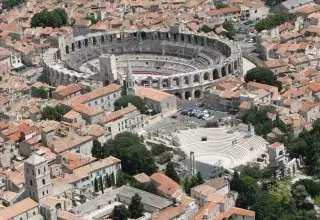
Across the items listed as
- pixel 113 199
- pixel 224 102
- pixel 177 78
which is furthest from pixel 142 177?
pixel 177 78

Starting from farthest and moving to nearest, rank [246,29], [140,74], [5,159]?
[246,29] < [140,74] < [5,159]

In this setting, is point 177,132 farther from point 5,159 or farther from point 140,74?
point 140,74

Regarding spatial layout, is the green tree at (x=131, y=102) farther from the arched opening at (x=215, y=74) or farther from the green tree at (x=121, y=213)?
the green tree at (x=121, y=213)

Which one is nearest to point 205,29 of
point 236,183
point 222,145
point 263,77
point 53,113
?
point 263,77

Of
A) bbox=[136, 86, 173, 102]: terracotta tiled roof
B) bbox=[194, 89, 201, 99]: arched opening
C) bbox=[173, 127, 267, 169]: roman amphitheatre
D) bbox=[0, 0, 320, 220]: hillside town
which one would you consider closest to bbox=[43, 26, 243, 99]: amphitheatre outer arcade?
bbox=[194, 89, 201, 99]: arched opening

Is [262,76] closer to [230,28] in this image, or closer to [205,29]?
[205,29]

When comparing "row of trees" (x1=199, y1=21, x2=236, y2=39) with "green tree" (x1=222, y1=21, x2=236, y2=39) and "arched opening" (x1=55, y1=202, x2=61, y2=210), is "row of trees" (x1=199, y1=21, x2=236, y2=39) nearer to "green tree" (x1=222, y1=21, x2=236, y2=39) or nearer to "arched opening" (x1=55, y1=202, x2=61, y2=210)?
"green tree" (x1=222, y1=21, x2=236, y2=39)
